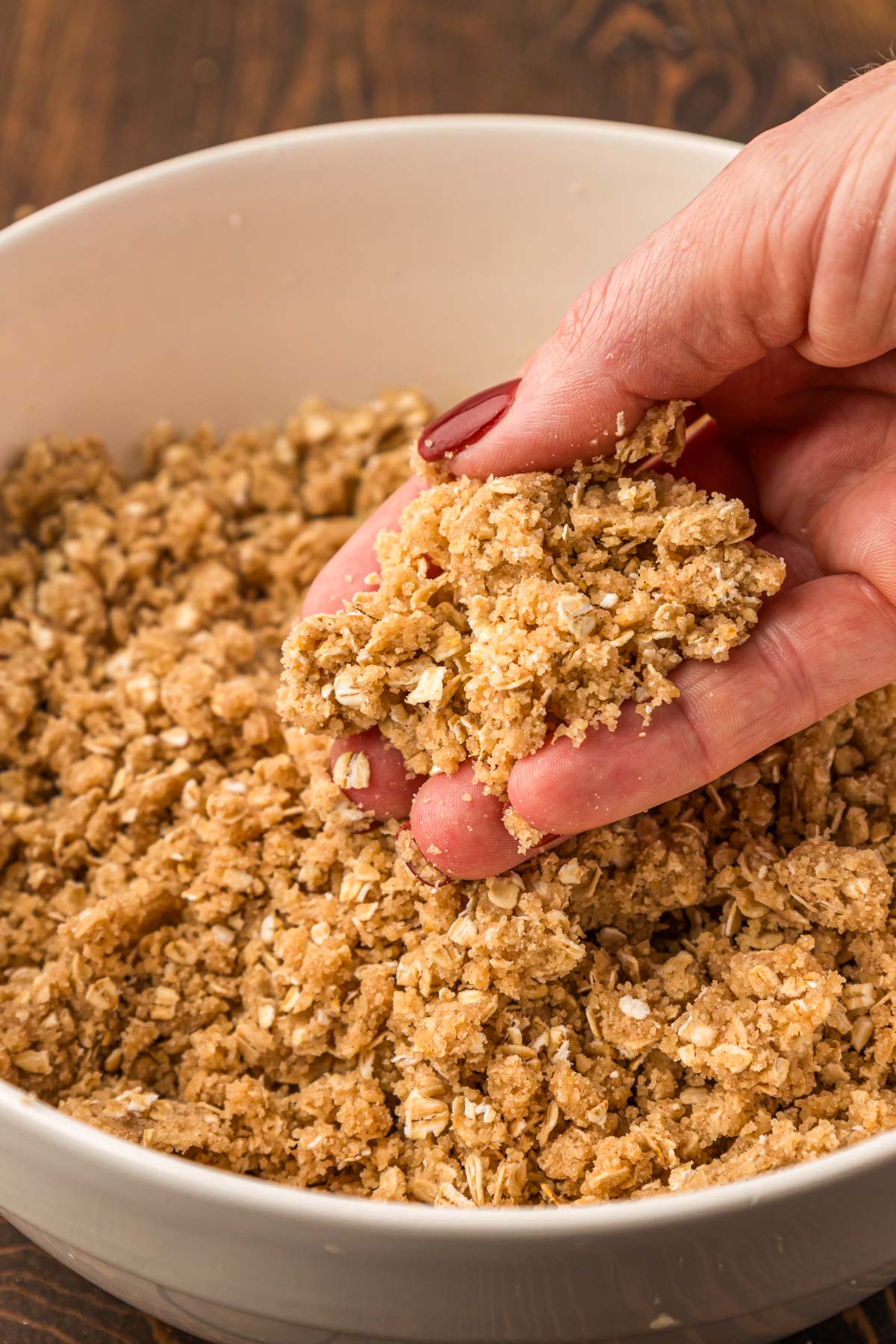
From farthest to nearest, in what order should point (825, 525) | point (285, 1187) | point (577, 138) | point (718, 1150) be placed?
point (577, 138) → point (825, 525) → point (718, 1150) → point (285, 1187)

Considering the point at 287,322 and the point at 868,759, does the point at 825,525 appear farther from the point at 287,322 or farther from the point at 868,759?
the point at 287,322

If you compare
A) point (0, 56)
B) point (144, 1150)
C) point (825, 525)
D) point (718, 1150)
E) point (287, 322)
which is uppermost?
point (0, 56)

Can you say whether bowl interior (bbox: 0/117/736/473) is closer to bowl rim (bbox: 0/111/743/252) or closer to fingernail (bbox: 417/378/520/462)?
bowl rim (bbox: 0/111/743/252)

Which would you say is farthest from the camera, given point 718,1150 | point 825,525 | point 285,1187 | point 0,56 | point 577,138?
point 0,56

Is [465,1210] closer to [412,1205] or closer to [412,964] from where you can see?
[412,1205]

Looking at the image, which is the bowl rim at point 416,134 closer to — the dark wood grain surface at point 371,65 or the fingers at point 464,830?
the dark wood grain surface at point 371,65

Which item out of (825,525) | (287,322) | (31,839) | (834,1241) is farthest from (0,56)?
(834,1241)
